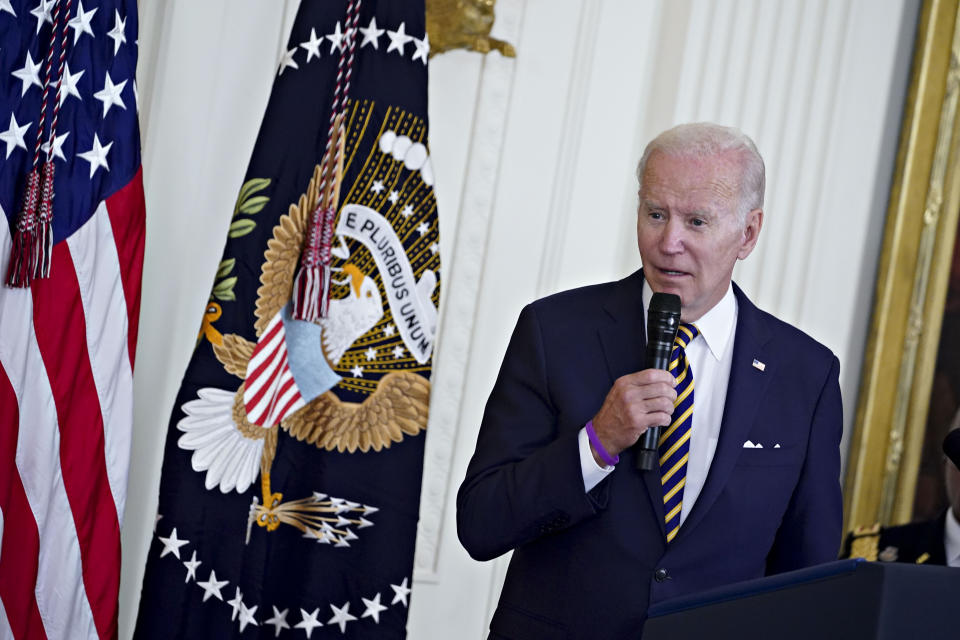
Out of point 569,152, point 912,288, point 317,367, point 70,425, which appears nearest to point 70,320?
point 70,425

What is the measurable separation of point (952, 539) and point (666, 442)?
1599mm

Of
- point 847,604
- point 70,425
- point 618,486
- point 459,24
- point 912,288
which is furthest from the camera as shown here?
point 912,288

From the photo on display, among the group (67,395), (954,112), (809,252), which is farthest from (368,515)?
(954,112)

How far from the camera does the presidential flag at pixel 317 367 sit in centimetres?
317

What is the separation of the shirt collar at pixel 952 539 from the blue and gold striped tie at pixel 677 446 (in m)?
1.51

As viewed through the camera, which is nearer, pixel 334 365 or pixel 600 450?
pixel 600 450

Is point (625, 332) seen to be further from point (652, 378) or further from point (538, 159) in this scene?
point (538, 159)

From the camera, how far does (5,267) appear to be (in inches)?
113

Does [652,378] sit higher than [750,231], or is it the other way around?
[750,231]

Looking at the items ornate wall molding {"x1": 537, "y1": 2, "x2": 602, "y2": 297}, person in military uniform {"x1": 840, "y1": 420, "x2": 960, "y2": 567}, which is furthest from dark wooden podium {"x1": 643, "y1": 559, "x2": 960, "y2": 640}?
ornate wall molding {"x1": 537, "y1": 2, "x2": 602, "y2": 297}

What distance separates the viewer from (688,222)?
2.21m

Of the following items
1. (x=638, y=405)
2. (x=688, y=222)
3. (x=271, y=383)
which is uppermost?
(x=688, y=222)

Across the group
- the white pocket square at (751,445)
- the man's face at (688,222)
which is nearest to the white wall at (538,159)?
the man's face at (688,222)

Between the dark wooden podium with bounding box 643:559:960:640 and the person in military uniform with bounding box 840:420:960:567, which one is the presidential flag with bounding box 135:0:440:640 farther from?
the dark wooden podium with bounding box 643:559:960:640
